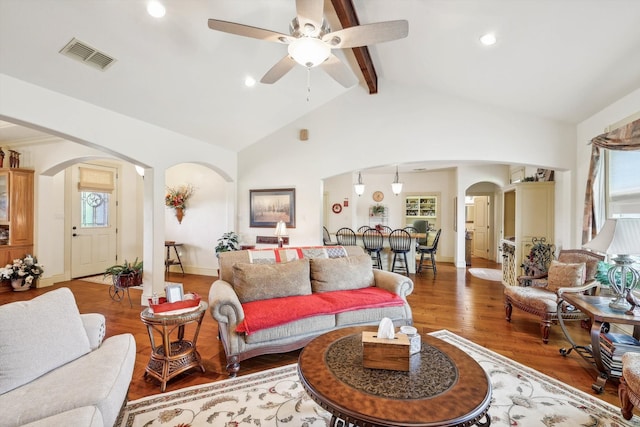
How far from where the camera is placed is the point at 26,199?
17.0 ft

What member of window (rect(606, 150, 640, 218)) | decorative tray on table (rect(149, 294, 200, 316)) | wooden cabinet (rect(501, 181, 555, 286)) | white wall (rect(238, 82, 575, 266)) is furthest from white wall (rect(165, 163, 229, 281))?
window (rect(606, 150, 640, 218))

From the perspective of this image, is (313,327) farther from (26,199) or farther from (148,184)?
(26,199)

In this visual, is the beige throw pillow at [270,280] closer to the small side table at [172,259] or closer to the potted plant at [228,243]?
the potted plant at [228,243]

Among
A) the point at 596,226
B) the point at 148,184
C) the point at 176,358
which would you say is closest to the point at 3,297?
the point at 148,184

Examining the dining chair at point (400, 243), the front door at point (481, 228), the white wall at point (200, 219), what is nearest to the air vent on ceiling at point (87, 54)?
the white wall at point (200, 219)

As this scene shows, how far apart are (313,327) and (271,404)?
72cm

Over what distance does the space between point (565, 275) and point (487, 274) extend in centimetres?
317

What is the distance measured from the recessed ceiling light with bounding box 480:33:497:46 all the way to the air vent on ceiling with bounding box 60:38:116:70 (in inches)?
151

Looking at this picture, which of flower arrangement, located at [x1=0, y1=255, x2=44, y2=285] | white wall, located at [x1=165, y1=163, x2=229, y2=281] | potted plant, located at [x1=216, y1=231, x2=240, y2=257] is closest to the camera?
flower arrangement, located at [x1=0, y1=255, x2=44, y2=285]

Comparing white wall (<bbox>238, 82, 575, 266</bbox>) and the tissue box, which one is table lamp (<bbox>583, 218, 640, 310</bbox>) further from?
white wall (<bbox>238, 82, 575, 266</bbox>)

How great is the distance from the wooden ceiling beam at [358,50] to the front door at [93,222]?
5.82 metres

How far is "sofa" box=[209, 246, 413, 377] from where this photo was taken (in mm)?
2361

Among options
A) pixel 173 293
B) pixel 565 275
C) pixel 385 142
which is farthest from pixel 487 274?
pixel 173 293

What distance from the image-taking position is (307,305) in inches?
104
